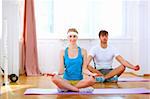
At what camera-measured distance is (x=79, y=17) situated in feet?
21.5

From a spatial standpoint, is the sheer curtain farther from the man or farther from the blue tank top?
the blue tank top

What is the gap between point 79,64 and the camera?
3812 mm

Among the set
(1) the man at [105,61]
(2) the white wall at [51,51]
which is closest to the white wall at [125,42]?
(2) the white wall at [51,51]

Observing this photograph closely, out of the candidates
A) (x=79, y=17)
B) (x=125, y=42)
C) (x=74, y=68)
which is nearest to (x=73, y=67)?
(x=74, y=68)

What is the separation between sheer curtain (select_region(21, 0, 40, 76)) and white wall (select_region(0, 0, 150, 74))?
328 millimetres

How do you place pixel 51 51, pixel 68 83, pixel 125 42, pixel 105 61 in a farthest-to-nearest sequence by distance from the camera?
pixel 125 42 < pixel 51 51 < pixel 105 61 < pixel 68 83

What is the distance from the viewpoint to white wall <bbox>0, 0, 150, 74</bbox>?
5613mm

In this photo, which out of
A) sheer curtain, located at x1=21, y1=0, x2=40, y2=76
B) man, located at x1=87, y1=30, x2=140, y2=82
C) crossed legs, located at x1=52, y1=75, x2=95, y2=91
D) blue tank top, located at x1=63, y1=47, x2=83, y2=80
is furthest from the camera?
sheer curtain, located at x1=21, y1=0, x2=40, y2=76

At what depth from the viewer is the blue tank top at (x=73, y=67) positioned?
12.5ft

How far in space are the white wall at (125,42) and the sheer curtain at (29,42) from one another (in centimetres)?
33

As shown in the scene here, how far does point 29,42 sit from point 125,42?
6.51 ft

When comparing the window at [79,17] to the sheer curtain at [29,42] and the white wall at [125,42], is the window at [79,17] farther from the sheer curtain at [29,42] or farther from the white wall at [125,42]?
the sheer curtain at [29,42]

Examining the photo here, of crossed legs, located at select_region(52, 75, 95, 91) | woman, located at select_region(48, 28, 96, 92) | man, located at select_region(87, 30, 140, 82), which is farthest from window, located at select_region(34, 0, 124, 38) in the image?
crossed legs, located at select_region(52, 75, 95, 91)

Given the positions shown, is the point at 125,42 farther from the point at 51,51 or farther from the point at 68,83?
the point at 68,83
